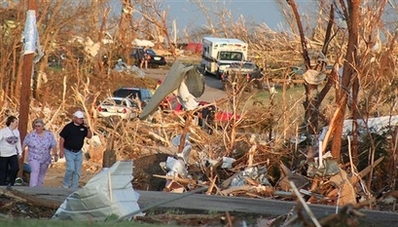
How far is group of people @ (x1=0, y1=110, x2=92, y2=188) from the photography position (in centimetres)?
1584

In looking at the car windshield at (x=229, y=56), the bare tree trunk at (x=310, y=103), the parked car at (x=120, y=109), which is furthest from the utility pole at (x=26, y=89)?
the car windshield at (x=229, y=56)

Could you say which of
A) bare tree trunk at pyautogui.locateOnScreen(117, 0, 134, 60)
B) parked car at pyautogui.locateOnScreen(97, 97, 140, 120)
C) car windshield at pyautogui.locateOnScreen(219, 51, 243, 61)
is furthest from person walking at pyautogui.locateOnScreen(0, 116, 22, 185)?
car windshield at pyautogui.locateOnScreen(219, 51, 243, 61)

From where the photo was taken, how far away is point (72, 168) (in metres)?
16.2

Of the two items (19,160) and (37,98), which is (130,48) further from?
(19,160)

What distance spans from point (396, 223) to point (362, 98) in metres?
8.43

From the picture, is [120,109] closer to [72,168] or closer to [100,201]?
[72,168]

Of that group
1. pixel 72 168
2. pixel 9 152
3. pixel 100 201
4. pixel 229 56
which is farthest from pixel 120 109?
pixel 229 56

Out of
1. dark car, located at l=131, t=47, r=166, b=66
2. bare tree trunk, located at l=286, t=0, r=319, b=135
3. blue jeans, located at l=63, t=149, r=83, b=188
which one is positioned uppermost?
bare tree trunk, located at l=286, t=0, r=319, b=135

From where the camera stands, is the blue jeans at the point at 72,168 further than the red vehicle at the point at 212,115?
No

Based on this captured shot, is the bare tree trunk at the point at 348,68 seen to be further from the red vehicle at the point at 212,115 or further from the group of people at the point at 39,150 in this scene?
the group of people at the point at 39,150

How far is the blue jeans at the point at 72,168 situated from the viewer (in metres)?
16.2

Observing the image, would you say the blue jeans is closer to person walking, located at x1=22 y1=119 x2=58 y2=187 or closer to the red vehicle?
person walking, located at x1=22 y1=119 x2=58 y2=187

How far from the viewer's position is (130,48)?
5038 centimetres

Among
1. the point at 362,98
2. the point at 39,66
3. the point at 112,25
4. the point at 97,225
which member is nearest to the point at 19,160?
the point at 362,98
